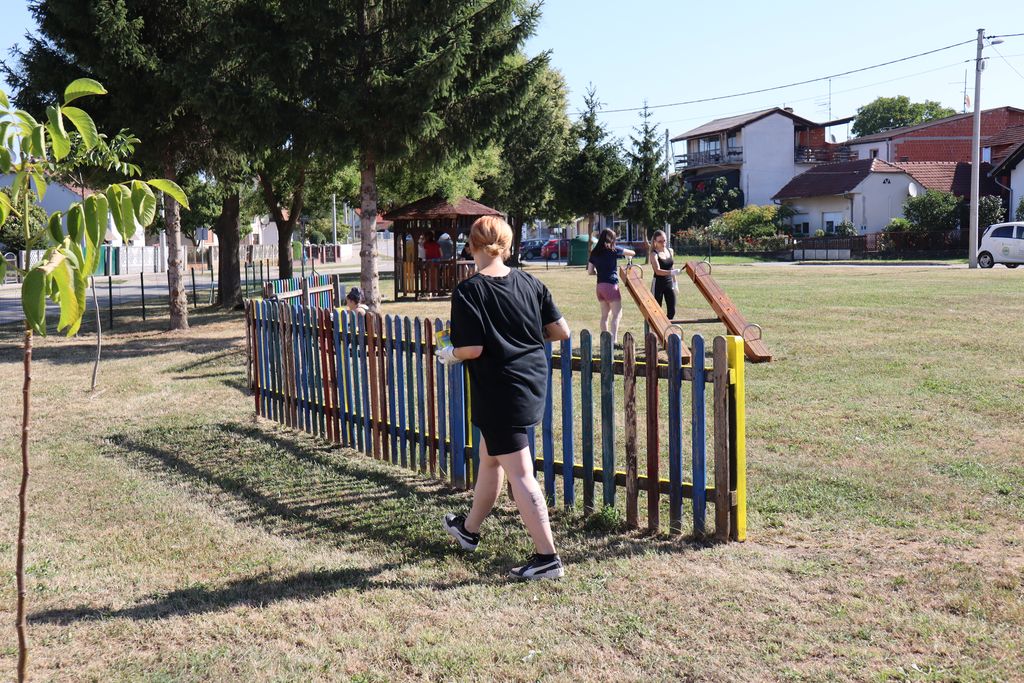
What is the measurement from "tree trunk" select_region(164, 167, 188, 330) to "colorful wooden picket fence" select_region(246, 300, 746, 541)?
953cm

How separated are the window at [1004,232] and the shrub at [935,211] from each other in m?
14.2

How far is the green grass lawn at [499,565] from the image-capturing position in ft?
12.6

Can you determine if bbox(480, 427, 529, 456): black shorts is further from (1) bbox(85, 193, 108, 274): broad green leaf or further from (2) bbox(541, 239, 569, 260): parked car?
(2) bbox(541, 239, 569, 260): parked car

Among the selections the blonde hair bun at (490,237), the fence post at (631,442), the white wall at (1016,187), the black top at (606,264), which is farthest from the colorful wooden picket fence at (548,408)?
the white wall at (1016,187)

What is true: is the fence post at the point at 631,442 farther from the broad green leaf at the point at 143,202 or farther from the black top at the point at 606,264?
the black top at the point at 606,264

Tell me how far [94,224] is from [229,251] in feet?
73.1

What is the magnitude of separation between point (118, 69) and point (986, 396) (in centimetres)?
1441

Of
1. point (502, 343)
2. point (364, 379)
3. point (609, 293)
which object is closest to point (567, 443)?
point (502, 343)

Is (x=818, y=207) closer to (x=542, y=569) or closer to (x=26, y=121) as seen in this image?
(x=542, y=569)

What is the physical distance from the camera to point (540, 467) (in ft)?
19.6

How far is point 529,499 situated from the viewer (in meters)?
4.66

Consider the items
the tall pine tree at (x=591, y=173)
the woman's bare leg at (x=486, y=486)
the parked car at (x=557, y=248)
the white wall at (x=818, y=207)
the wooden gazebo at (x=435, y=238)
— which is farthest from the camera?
the white wall at (x=818, y=207)

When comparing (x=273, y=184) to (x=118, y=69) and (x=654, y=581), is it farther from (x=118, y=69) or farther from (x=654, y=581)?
(x=654, y=581)

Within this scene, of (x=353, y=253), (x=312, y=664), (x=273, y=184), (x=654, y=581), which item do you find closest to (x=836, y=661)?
(x=654, y=581)
